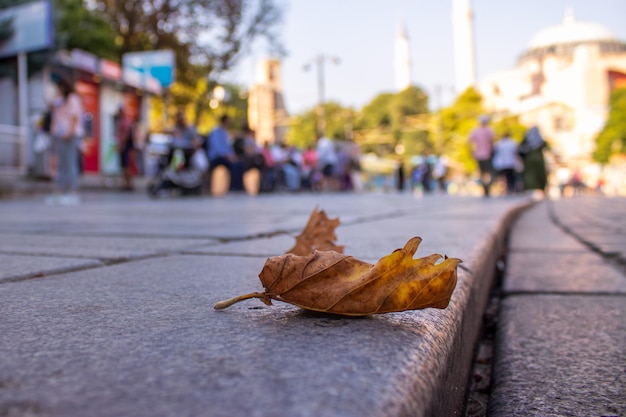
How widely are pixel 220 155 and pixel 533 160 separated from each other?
6.86 metres

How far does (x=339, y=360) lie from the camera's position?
0.54m

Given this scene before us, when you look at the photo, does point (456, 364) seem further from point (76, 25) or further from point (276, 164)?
point (76, 25)

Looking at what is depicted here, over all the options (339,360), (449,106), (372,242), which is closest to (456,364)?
(339,360)

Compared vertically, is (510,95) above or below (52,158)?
above

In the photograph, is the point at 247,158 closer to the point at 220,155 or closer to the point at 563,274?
the point at 220,155

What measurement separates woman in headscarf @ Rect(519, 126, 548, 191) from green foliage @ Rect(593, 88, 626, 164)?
121ft

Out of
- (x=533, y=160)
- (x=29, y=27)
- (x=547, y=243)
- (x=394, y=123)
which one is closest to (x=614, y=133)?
(x=394, y=123)

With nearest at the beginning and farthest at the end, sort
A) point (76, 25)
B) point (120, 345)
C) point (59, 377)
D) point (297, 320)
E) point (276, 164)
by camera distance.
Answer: point (59, 377), point (120, 345), point (297, 320), point (276, 164), point (76, 25)

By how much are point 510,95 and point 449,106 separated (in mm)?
19436

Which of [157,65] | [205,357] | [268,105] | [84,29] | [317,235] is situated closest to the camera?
[205,357]

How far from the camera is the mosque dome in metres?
92.8

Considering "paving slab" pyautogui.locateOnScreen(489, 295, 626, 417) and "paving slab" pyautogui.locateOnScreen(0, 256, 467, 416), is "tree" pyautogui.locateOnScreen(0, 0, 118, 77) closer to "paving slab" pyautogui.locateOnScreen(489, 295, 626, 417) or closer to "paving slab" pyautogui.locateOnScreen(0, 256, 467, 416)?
"paving slab" pyautogui.locateOnScreen(489, 295, 626, 417)

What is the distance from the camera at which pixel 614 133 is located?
150 ft

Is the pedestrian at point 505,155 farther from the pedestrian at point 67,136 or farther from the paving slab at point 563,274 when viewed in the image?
the paving slab at point 563,274
